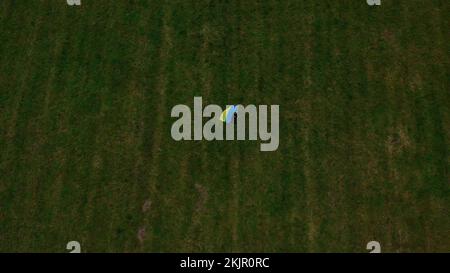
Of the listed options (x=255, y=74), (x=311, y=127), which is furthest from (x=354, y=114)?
(x=255, y=74)

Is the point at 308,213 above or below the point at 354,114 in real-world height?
below

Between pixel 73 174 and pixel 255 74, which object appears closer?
pixel 73 174

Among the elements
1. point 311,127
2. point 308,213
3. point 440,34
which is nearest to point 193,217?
point 308,213

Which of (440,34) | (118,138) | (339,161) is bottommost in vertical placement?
(339,161)

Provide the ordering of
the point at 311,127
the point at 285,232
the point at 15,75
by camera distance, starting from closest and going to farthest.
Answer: the point at 285,232, the point at 311,127, the point at 15,75

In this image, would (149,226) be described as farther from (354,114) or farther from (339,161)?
(354,114)

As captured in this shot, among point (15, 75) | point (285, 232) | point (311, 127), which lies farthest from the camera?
point (15, 75)

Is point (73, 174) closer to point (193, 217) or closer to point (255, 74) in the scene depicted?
point (193, 217)
